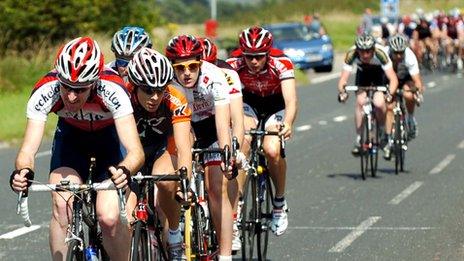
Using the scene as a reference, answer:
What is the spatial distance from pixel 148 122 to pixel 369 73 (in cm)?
958

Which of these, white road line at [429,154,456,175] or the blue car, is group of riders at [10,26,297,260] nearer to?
white road line at [429,154,456,175]

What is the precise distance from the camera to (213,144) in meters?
10.5

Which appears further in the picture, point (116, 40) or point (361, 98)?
point (361, 98)

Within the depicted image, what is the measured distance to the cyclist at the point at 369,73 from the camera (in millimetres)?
17359

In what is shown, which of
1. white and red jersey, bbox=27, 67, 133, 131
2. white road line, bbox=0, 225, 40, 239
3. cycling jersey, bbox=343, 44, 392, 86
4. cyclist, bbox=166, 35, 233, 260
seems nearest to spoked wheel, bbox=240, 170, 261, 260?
Answer: cyclist, bbox=166, 35, 233, 260

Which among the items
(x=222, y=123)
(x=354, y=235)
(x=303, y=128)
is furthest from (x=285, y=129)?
(x=303, y=128)

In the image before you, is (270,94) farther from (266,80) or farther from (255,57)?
(255,57)

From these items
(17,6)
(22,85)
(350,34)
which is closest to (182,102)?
(22,85)

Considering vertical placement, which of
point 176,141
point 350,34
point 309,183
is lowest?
point 350,34

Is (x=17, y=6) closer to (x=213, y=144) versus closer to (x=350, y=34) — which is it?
(x=213, y=144)

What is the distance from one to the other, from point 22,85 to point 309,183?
1405 cm

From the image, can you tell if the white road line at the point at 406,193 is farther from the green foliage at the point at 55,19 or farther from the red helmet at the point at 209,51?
the green foliage at the point at 55,19

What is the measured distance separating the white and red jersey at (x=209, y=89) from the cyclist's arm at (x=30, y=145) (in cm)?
199

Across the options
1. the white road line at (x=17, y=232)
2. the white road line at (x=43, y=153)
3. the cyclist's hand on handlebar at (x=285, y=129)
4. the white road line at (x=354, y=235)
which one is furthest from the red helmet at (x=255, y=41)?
the white road line at (x=43, y=153)
